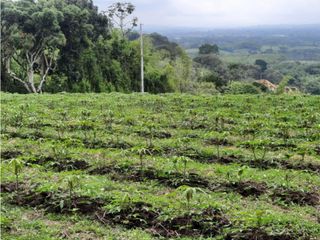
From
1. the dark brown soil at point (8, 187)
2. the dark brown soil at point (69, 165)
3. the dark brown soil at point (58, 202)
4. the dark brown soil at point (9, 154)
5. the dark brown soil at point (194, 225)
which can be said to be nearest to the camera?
the dark brown soil at point (194, 225)

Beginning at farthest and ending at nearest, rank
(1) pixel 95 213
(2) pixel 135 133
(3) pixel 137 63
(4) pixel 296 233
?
(3) pixel 137 63, (2) pixel 135 133, (1) pixel 95 213, (4) pixel 296 233

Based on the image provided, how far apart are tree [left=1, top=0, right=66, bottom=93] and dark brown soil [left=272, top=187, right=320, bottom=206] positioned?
22852mm

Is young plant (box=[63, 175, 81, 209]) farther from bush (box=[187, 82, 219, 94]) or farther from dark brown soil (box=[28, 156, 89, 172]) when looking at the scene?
bush (box=[187, 82, 219, 94])

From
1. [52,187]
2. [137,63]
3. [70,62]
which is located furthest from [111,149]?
[137,63]

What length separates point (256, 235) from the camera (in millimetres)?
5914

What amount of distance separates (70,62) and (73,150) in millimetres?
23092

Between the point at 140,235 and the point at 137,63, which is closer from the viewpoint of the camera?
the point at 140,235

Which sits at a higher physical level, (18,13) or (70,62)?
(18,13)

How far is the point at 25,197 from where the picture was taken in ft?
23.9

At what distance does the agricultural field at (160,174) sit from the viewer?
6238 mm

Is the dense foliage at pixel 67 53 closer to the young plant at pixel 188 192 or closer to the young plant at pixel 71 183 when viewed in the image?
the young plant at pixel 71 183

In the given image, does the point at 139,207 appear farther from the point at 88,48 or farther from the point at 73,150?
the point at 88,48

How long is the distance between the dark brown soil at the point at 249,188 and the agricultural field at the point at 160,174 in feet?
0.07

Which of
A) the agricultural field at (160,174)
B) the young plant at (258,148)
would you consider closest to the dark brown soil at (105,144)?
the agricultural field at (160,174)
